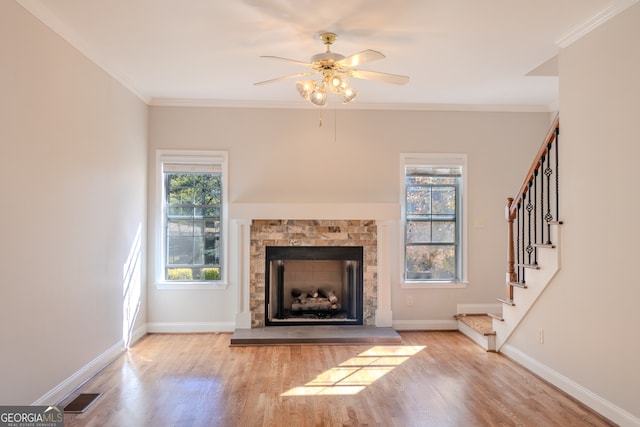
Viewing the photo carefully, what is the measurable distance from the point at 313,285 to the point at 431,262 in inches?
61.4

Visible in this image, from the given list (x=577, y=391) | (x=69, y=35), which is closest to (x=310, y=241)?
(x=577, y=391)

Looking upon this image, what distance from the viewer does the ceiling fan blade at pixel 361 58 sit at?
109 inches

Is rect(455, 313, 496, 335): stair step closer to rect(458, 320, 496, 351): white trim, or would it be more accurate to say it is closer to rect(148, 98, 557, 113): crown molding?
rect(458, 320, 496, 351): white trim

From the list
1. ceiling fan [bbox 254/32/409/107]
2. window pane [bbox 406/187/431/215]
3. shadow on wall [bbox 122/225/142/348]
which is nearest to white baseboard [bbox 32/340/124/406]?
shadow on wall [bbox 122/225/142/348]

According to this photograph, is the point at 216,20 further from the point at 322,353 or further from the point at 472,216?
the point at 472,216

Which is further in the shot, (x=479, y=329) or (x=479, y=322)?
(x=479, y=322)

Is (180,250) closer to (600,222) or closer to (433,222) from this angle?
(433,222)

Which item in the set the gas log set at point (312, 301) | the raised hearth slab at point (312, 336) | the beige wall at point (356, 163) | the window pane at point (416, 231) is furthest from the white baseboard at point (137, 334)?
the window pane at point (416, 231)

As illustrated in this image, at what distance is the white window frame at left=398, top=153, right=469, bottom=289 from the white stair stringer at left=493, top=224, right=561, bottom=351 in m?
0.92

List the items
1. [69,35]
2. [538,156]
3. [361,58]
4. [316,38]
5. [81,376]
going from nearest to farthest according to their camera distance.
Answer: [361,58] → [69,35] → [316,38] → [81,376] → [538,156]

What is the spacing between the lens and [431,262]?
5.49 m

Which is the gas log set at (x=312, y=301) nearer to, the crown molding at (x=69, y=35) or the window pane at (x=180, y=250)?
the window pane at (x=180, y=250)

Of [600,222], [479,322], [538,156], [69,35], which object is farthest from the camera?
[479,322]

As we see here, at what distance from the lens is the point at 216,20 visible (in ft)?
10.3
